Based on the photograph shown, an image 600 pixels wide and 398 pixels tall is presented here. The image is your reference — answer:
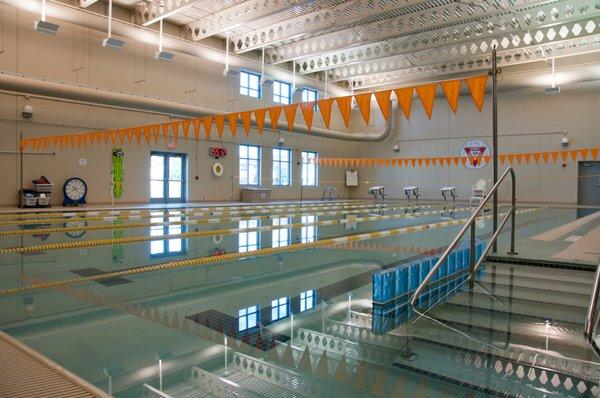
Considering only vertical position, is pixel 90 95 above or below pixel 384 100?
above

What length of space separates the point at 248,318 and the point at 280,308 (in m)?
0.41

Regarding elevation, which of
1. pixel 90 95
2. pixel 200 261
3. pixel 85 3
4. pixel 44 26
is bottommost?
pixel 200 261

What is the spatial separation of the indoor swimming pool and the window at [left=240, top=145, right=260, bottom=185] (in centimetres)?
1487

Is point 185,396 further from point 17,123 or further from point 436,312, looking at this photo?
point 17,123

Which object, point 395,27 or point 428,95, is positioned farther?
point 395,27

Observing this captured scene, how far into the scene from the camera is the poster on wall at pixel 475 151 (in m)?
23.4

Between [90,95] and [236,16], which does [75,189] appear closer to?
[90,95]

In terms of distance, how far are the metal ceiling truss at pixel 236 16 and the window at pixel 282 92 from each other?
19.9 ft

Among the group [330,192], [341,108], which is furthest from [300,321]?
[330,192]

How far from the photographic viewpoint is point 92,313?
3875 millimetres

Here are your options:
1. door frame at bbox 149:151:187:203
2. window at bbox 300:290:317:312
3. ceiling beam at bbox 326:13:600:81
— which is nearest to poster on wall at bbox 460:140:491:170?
ceiling beam at bbox 326:13:600:81

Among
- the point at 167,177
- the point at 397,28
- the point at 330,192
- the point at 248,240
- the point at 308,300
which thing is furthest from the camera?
the point at 330,192

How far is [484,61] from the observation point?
66.7 feet

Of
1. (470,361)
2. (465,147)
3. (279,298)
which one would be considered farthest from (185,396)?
(465,147)
